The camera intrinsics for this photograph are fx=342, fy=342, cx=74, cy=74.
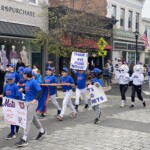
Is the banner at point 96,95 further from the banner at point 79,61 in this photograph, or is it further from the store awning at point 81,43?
the store awning at point 81,43

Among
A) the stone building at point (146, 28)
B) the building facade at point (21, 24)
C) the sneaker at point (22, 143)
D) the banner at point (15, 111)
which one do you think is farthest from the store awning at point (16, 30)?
the stone building at point (146, 28)

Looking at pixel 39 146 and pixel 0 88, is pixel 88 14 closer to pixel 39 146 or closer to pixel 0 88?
pixel 0 88

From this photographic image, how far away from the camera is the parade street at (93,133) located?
24.0ft

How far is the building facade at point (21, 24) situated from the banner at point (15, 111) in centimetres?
1141

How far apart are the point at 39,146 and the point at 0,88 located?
626 centimetres

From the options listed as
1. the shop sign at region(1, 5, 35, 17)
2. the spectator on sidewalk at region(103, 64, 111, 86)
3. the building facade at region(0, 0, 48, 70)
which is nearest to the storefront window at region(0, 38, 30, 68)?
the building facade at region(0, 0, 48, 70)

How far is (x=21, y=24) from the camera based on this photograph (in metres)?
20.7

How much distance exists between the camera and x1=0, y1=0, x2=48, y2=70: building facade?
19500 mm

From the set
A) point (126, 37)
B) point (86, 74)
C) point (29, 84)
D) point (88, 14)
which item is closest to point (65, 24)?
point (88, 14)

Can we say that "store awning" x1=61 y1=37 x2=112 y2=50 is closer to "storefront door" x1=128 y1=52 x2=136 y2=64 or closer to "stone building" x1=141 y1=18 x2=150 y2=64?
"storefront door" x1=128 y1=52 x2=136 y2=64

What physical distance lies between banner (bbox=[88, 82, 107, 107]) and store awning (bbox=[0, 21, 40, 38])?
9.85 m

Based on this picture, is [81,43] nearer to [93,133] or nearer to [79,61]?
[79,61]

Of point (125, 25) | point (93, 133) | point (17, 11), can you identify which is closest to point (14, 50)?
point (17, 11)

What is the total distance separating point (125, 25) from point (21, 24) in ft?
52.5
